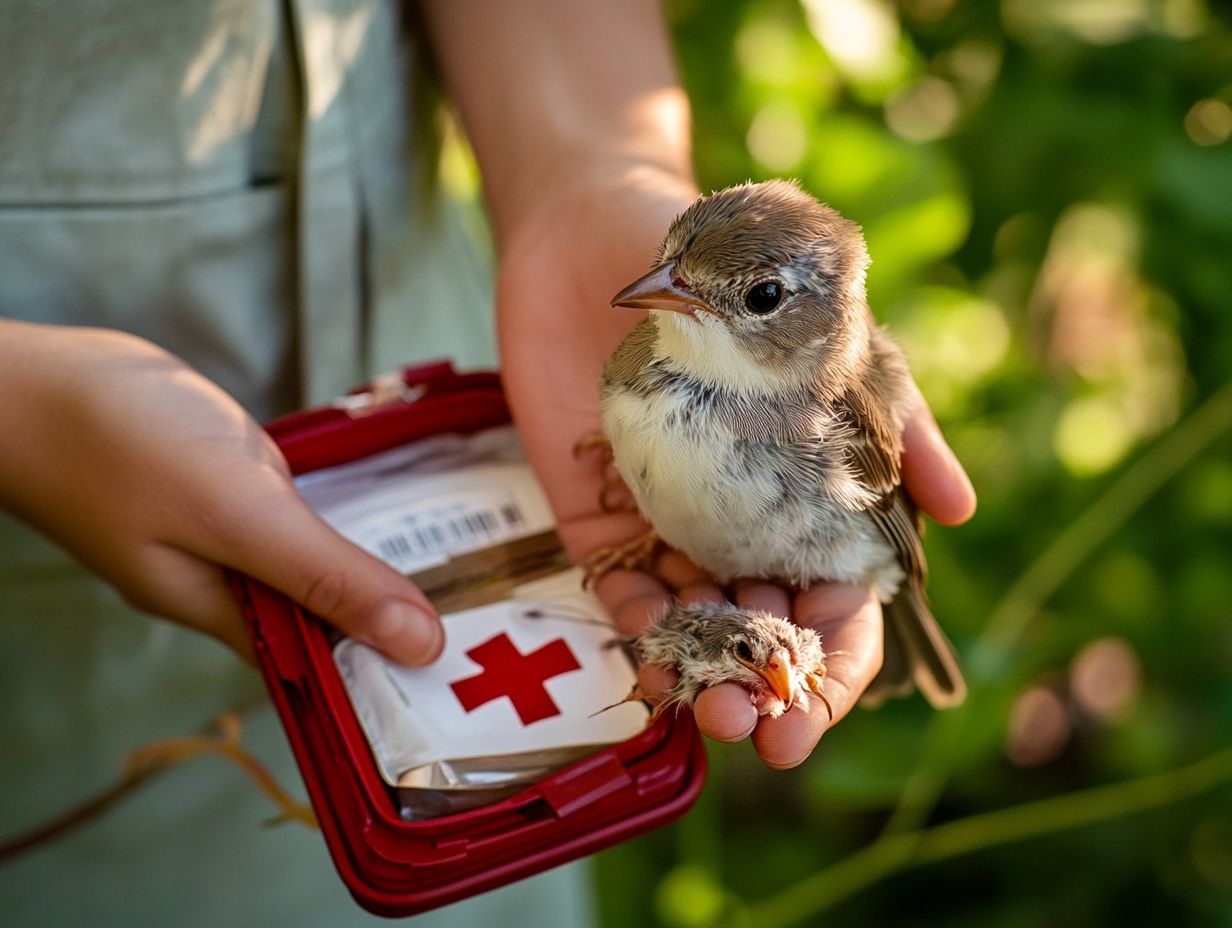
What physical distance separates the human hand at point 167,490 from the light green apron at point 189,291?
303 millimetres

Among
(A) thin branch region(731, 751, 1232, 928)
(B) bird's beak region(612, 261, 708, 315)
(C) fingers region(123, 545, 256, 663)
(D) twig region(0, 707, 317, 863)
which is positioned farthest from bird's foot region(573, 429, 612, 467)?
(A) thin branch region(731, 751, 1232, 928)

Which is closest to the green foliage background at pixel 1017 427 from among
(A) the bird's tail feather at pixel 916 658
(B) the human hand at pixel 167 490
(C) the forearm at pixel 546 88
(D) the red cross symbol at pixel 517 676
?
(A) the bird's tail feather at pixel 916 658

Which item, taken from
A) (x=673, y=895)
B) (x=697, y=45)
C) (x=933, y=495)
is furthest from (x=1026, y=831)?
(x=697, y=45)

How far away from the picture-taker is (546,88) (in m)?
2.36

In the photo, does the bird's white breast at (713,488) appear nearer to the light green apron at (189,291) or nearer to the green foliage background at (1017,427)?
the light green apron at (189,291)

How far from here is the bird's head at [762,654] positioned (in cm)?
161

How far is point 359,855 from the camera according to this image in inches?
61.0

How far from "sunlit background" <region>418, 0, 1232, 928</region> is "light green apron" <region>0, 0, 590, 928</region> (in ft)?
2.71

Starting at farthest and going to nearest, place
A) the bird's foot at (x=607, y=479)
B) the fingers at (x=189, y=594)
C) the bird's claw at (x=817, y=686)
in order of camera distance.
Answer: the bird's foot at (x=607, y=479)
the fingers at (x=189, y=594)
the bird's claw at (x=817, y=686)

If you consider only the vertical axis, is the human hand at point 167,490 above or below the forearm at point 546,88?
below

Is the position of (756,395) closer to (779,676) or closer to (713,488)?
(713,488)

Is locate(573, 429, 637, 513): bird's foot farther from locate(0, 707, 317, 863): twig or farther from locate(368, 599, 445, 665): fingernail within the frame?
locate(0, 707, 317, 863): twig

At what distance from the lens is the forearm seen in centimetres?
234

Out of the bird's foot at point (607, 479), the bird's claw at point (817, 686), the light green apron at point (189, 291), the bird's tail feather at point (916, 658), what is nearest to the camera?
the bird's claw at point (817, 686)
